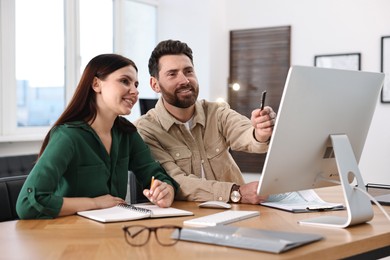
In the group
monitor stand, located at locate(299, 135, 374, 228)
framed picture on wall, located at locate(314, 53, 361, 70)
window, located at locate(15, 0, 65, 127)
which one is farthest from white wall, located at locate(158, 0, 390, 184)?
monitor stand, located at locate(299, 135, 374, 228)

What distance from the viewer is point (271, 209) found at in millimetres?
2066

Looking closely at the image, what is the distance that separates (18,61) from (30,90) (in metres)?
0.29

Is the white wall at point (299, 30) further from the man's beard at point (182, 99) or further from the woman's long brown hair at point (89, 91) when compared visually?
the woman's long brown hair at point (89, 91)

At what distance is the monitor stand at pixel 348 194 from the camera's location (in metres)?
1.74

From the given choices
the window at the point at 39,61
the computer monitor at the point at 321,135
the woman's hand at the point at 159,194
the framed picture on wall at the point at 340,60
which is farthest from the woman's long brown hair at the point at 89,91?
the framed picture on wall at the point at 340,60

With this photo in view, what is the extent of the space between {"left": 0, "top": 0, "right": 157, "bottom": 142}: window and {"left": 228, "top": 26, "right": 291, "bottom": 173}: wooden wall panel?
45.5 inches

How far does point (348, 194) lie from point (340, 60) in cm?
414

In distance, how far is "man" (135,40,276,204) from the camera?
8.33 feet

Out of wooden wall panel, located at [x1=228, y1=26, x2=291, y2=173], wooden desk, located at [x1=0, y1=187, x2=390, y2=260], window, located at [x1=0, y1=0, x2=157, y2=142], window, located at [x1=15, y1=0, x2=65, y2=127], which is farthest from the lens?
wooden wall panel, located at [x1=228, y1=26, x2=291, y2=173]

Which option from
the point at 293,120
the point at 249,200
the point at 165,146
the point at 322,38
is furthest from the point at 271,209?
the point at 322,38

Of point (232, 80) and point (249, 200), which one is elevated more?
point (232, 80)

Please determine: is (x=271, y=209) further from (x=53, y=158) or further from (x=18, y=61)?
(x=18, y=61)

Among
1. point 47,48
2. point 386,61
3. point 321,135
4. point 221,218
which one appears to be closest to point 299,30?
point 386,61

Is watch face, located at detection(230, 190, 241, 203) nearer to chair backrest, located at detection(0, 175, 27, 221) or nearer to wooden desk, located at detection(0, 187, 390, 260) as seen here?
wooden desk, located at detection(0, 187, 390, 260)
